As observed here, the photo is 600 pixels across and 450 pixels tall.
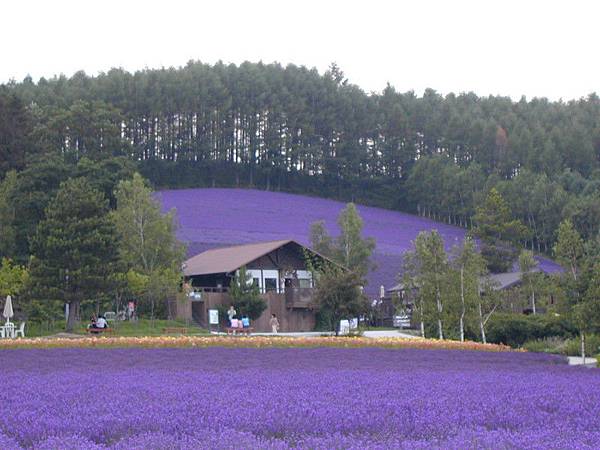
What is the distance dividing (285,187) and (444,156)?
65.9 ft

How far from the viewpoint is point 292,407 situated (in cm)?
1095

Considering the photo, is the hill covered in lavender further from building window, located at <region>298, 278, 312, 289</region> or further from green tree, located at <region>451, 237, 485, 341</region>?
green tree, located at <region>451, 237, 485, 341</region>

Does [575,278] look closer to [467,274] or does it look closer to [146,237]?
[467,274]

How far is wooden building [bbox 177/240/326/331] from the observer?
48438 millimetres

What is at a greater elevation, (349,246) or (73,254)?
(349,246)

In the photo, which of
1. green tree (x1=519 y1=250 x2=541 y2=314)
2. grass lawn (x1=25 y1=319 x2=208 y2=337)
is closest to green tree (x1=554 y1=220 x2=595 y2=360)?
green tree (x1=519 y1=250 x2=541 y2=314)

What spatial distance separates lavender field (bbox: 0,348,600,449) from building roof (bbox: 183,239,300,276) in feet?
97.7

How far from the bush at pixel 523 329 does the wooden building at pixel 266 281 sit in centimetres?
1121

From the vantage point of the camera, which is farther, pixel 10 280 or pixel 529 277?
pixel 529 277

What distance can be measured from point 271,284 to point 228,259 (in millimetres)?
3103

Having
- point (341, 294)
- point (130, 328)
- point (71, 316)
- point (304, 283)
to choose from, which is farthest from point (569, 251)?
point (304, 283)

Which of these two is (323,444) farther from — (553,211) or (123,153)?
(553,211)

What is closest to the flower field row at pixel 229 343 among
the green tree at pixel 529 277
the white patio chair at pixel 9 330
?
the white patio chair at pixel 9 330

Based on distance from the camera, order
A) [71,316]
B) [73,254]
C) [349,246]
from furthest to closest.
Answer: [349,246], [71,316], [73,254]
